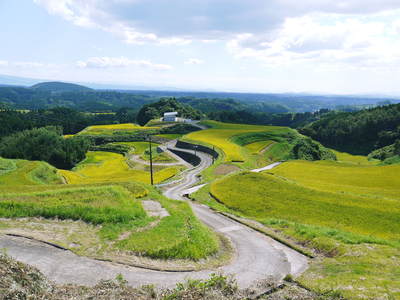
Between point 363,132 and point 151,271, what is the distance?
17271 cm

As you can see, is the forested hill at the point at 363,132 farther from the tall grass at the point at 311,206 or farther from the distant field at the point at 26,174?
the distant field at the point at 26,174

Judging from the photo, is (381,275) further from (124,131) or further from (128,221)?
(124,131)

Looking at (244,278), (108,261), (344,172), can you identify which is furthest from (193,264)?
(344,172)

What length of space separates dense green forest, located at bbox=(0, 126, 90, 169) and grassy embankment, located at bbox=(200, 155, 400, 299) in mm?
61941

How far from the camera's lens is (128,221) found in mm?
22969

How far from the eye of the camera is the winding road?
51.2 feet

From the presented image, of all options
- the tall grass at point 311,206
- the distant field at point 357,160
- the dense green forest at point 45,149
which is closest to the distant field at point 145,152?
the dense green forest at point 45,149

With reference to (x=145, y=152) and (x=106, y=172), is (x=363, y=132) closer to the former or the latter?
(x=145, y=152)

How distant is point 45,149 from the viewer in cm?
9181

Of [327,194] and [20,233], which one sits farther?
[327,194]

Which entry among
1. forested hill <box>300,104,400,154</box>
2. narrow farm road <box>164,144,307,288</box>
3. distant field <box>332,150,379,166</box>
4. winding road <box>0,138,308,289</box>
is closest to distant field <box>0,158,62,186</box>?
winding road <box>0,138,308,289</box>

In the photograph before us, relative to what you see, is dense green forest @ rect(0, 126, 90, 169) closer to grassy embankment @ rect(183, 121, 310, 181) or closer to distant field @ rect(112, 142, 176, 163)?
distant field @ rect(112, 142, 176, 163)

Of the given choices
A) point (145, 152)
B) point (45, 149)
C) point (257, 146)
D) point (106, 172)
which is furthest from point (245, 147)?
point (45, 149)

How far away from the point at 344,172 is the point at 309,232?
4245 centimetres
